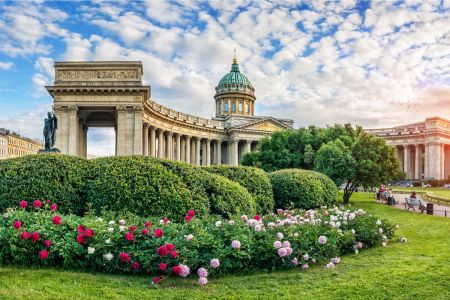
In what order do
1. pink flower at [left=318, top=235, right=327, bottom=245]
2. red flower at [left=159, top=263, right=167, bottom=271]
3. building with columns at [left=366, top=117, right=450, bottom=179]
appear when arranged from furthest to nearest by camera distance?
building with columns at [left=366, top=117, right=450, bottom=179]
pink flower at [left=318, top=235, right=327, bottom=245]
red flower at [left=159, top=263, right=167, bottom=271]

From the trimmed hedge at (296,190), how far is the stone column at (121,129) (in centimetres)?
2602

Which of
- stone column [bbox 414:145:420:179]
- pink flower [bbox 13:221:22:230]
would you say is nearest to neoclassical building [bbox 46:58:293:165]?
pink flower [bbox 13:221:22:230]

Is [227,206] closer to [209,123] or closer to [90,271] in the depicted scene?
[90,271]

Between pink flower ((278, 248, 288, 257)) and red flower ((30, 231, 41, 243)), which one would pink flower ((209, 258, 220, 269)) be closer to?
pink flower ((278, 248, 288, 257))

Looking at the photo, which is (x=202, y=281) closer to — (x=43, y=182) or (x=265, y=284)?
(x=265, y=284)

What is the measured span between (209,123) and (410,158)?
2144 inches

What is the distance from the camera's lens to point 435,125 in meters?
85.7

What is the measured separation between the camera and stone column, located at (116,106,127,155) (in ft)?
133

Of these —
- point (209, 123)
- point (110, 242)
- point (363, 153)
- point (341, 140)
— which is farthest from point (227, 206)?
point (209, 123)

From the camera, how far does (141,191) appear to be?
11.2m

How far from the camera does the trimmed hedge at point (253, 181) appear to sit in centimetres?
1527

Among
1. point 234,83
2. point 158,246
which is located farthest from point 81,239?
point 234,83

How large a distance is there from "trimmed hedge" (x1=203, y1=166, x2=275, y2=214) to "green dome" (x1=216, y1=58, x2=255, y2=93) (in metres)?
83.0

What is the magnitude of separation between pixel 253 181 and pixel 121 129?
2868cm
